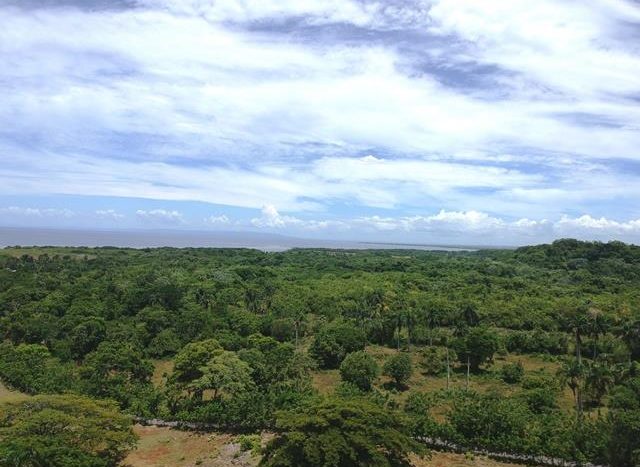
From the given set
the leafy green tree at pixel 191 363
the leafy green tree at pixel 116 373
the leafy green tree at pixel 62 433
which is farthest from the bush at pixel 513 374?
the leafy green tree at pixel 62 433

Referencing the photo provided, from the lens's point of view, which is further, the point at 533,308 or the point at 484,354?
the point at 533,308

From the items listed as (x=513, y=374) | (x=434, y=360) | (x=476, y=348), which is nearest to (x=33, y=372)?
(x=434, y=360)

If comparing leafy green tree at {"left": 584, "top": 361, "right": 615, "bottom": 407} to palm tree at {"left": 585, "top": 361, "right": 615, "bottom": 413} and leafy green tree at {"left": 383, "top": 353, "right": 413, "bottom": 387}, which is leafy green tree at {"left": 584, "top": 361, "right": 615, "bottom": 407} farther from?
leafy green tree at {"left": 383, "top": 353, "right": 413, "bottom": 387}

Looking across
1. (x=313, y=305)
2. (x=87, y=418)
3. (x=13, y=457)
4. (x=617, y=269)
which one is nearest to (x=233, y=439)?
(x=87, y=418)

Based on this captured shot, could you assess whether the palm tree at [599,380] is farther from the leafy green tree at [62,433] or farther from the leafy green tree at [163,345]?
the leafy green tree at [163,345]

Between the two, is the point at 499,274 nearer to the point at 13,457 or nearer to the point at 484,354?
the point at 484,354

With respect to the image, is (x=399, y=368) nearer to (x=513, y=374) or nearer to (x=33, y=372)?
(x=513, y=374)

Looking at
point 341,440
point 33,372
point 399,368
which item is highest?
point 341,440
